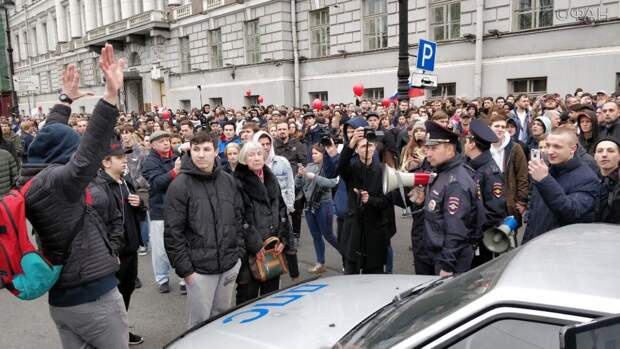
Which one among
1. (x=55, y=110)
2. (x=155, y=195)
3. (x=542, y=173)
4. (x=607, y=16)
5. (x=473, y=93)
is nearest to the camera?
(x=55, y=110)

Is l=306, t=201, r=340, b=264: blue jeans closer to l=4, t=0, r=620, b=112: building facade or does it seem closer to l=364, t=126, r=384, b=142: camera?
l=364, t=126, r=384, b=142: camera

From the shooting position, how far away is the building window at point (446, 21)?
60.1ft

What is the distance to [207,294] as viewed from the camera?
3779 mm

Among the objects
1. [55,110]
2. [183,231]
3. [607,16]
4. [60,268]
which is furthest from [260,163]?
[607,16]

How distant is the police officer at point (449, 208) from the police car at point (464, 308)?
1.48 feet

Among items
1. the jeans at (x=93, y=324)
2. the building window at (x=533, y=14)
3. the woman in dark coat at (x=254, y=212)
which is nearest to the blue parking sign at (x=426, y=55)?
the woman in dark coat at (x=254, y=212)

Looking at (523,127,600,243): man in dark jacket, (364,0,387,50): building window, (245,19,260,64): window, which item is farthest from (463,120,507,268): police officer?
(245,19,260,64): window

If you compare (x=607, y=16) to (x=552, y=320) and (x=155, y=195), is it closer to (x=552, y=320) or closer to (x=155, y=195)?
(x=155, y=195)

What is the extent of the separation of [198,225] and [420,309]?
2003mm

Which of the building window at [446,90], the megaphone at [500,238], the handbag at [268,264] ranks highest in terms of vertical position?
the building window at [446,90]

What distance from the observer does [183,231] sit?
12.3 ft

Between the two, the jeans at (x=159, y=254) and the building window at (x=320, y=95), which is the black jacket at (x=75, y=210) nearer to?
the jeans at (x=159, y=254)

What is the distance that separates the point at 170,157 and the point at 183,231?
230cm

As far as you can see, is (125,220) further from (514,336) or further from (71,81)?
(514,336)
